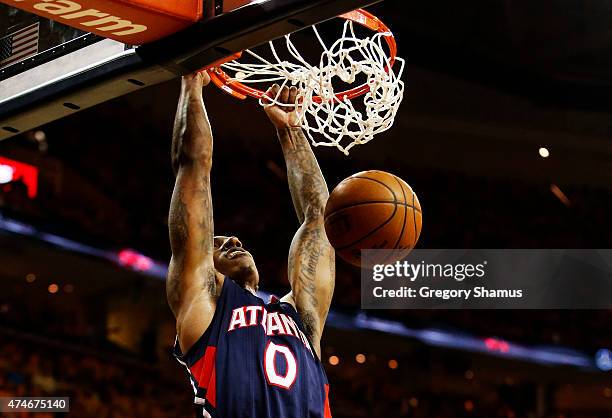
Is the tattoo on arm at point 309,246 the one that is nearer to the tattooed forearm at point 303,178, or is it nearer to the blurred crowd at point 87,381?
the tattooed forearm at point 303,178

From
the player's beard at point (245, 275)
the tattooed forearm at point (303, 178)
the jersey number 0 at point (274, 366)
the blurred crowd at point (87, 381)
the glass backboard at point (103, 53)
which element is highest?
the glass backboard at point (103, 53)

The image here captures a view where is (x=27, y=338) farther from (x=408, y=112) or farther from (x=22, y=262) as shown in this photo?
(x=408, y=112)

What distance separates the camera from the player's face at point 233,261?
380 centimetres

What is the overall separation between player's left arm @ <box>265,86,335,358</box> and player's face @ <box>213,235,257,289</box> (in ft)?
0.70

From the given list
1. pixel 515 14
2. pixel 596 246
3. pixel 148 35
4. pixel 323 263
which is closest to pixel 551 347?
pixel 596 246

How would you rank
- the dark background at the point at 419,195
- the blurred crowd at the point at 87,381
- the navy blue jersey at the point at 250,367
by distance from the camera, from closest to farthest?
the navy blue jersey at the point at 250,367 < the blurred crowd at the point at 87,381 < the dark background at the point at 419,195

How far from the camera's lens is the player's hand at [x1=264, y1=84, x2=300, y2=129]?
13.6 feet

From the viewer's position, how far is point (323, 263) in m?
3.97

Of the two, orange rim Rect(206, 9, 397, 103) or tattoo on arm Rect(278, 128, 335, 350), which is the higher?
orange rim Rect(206, 9, 397, 103)

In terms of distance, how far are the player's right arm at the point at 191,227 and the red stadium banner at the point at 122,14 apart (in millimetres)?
565

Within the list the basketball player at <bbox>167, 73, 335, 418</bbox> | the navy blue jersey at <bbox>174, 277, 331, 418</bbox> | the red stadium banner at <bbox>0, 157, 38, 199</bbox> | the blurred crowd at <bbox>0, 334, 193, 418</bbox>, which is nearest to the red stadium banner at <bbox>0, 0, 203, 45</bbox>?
the basketball player at <bbox>167, 73, 335, 418</bbox>

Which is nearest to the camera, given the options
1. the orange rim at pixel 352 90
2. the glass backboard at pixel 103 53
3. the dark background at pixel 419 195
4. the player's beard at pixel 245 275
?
the glass backboard at pixel 103 53

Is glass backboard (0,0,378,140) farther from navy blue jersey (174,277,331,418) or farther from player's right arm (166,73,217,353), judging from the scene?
navy blue jersey (174,277,331,418)

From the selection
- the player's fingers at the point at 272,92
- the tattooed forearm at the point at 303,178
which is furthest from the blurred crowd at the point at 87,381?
the player's fingers at the point at 272,92
